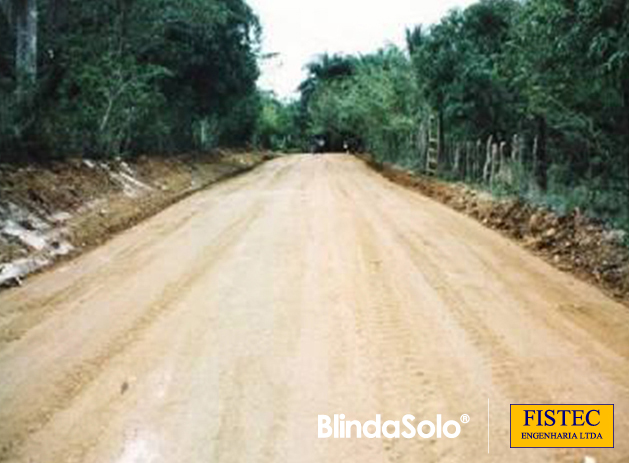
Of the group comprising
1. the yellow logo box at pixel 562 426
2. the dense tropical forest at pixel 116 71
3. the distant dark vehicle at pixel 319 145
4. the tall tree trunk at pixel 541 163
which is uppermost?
the dense tropical forest at pixel 116 71

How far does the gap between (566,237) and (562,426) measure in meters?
7.29

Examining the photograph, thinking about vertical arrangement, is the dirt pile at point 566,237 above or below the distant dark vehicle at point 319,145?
above

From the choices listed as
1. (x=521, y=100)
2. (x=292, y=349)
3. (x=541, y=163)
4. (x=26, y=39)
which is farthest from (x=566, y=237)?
(x=521, y=100)

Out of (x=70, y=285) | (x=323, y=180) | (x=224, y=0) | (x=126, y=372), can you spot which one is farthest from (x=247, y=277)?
(x=224, y=0)

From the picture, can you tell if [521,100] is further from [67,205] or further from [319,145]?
[319,145]

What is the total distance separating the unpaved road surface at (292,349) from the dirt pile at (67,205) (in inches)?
28.4

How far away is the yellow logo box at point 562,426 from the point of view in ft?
17.2

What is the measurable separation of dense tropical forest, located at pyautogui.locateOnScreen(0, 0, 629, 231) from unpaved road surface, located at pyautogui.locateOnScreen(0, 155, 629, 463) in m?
4.69

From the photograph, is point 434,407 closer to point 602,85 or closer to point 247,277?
point 247,277

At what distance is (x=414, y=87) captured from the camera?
107 feet

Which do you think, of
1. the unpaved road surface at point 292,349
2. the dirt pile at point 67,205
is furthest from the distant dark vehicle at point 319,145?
the unpaved road surface at point 292,349

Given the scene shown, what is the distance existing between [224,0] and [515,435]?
28.7 metres

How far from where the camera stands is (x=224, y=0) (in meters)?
31.8

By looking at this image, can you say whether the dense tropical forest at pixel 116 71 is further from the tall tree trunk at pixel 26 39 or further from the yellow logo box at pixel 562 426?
the yellow logo box at pixel 562 426
